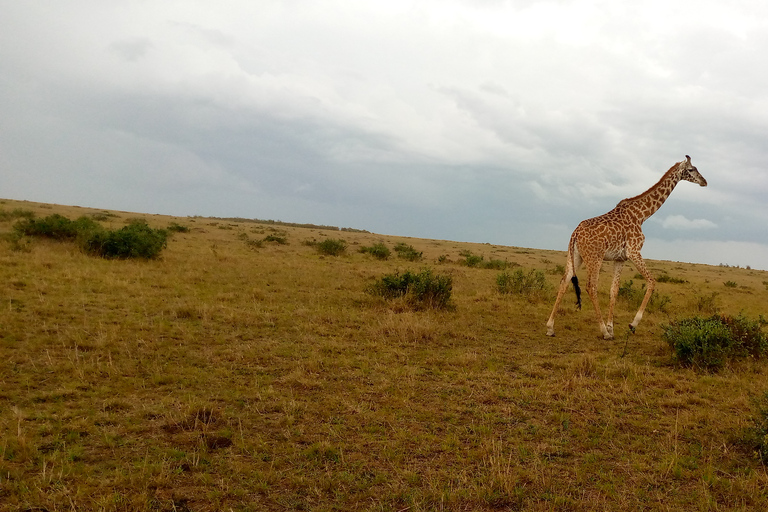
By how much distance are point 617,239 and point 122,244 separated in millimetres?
16160

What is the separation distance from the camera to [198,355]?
807 centimetres

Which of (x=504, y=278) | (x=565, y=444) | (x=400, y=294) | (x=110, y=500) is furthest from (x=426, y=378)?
(x=504, y=278)

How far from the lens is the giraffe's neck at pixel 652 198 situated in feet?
37.7

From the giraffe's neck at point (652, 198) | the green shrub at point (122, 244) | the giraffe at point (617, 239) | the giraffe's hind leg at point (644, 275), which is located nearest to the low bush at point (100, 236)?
the green shrub at point (122, 244)

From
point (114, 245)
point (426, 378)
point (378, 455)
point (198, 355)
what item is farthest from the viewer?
point (114, 245)

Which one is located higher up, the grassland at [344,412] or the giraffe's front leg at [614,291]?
the giraffe's front leg at [614,291]

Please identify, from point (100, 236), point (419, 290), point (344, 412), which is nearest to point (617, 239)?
point (419, 290)

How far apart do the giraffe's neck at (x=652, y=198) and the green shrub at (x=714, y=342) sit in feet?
10.1

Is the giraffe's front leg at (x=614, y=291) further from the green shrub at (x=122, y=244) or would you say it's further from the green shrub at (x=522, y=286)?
the green shrub at (x=122, y=244)

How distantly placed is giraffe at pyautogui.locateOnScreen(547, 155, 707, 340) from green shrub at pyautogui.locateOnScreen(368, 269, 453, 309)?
2911 millimetres

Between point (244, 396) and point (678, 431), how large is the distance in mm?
5248

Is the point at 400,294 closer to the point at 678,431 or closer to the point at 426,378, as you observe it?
the point at 426,378

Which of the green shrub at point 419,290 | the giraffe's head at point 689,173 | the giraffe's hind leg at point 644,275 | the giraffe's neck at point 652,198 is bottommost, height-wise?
the green shrub at point 419,290

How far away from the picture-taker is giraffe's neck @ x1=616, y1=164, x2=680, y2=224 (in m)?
11.5
